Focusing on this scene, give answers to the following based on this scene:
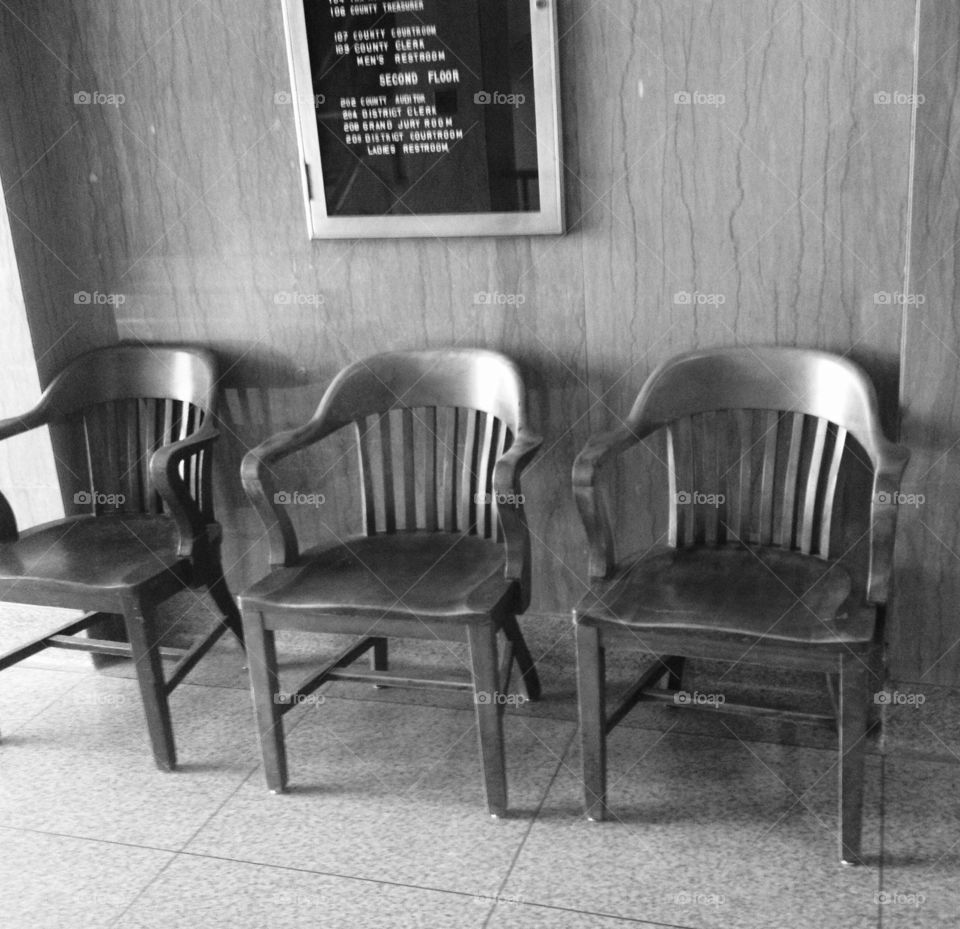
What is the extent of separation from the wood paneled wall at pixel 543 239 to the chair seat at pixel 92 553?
1.20 feet

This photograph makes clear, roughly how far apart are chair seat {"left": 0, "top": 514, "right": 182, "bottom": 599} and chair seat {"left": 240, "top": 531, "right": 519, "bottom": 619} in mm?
359

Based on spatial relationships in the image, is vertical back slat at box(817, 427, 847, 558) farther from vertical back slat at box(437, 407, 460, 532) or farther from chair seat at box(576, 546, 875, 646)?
vertical back slat at box(437, 407, 460, 532)

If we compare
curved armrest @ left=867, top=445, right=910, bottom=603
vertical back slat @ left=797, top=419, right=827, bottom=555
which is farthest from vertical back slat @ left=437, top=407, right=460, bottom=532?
curved armrest @ left=867, top=445, right=910, bottom=603

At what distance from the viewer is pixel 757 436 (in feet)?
8.53

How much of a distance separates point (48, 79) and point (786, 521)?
7.44 ft

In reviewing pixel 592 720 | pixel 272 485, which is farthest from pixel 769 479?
pixel 272 485

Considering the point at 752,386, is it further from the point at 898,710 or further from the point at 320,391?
the point at 320,391

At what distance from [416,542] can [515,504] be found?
423mm

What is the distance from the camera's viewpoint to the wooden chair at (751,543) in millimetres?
2094

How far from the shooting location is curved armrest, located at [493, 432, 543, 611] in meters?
2.29

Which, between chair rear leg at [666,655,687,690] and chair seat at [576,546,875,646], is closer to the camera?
chair seat at [576,546,875,646]

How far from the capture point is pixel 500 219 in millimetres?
2637

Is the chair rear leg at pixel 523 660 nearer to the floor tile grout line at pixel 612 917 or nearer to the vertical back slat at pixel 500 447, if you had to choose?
the vertical back slat at pixel 500 447

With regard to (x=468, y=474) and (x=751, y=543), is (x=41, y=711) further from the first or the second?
(x=751, y=543)
